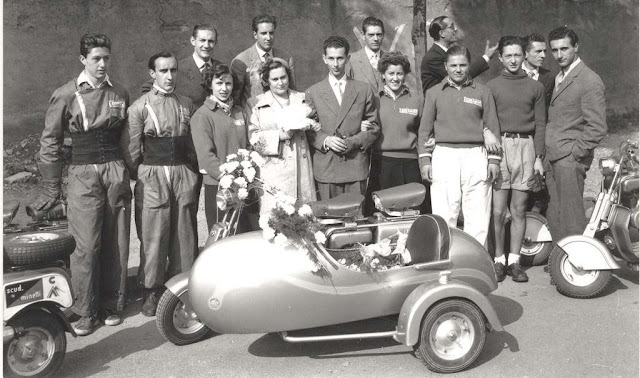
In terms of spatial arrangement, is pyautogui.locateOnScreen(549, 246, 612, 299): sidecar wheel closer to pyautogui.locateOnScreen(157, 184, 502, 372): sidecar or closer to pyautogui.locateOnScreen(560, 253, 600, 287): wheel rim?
pyautogui.locateOnScreen(560, 253, 600, 287): wheel rim

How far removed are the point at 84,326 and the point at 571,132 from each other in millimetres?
4319

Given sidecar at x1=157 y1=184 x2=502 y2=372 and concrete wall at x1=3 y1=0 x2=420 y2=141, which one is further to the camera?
concrete wall at x1=3 y1=0 x2=420 y2=141

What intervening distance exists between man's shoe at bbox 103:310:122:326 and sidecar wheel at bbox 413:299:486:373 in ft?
7.71

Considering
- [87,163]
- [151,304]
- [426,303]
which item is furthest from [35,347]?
[426,303]

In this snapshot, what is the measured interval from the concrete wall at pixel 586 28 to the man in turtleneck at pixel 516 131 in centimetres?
694

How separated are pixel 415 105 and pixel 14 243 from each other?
135 inches

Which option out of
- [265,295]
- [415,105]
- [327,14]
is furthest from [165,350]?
[327,14]

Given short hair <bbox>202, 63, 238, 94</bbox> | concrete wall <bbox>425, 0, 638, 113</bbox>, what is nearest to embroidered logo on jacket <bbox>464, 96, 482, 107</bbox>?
short hair <bbox>202, 63, 238, 94</bbox>

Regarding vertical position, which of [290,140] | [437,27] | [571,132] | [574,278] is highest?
[437,27]

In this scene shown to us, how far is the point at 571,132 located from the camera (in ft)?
18.8

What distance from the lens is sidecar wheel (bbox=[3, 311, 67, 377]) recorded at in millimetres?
3814

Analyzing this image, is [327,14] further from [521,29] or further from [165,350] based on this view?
[165,350]

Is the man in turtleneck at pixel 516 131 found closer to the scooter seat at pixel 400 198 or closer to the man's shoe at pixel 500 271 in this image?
the man's shoe at pixel 500 271

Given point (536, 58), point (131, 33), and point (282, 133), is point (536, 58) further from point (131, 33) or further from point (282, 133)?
point (131, 33)
